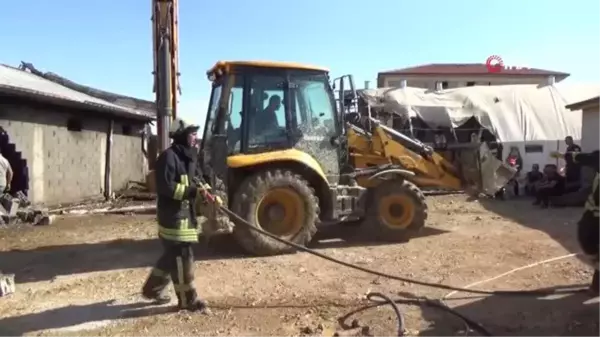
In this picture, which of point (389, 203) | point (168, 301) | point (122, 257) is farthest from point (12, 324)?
point (389, 203)

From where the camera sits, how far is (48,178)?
14148 mm

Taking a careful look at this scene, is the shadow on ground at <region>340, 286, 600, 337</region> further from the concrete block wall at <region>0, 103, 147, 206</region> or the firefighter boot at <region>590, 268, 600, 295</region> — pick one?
the concrete block wall at <region>0, 103, 147, 206</region>

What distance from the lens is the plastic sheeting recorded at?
19.4 meters

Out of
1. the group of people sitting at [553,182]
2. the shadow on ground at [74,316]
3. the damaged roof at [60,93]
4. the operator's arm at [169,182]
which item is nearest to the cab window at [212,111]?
the operator's arm at [169,182]

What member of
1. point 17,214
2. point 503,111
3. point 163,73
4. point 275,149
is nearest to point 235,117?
point 275,149

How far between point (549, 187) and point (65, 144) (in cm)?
1230

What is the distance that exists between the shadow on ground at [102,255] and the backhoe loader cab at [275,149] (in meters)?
0.62

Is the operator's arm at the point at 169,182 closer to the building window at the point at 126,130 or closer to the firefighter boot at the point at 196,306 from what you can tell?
the firefighter boot at the point at 196,306

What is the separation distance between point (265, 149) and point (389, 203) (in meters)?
2.26

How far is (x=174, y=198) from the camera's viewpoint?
17.1 feet

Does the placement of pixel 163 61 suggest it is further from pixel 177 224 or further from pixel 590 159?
pixel 590 159

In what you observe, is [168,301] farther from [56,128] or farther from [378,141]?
[56,128]

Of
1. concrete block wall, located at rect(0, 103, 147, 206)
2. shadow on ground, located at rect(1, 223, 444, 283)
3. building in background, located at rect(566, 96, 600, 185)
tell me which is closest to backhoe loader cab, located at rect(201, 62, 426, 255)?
shadow on ground, located at rect(1, 223, 444, 283)

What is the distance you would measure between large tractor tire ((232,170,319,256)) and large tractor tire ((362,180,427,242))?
1195 mm
